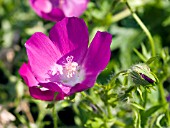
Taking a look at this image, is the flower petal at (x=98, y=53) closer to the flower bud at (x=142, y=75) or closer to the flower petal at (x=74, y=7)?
the flower bud at (x=142, y=75)

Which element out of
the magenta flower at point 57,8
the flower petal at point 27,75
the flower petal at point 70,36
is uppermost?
the magenta flower at point 57,8

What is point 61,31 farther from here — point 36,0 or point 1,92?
point 1,92

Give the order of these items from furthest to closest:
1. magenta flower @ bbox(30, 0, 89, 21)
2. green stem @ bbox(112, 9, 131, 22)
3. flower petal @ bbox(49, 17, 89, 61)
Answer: green stem @ bbox(112, 9, 131, 22) < magenta flower @ bbox(30, 0, 89, 21) < flower petal @ bbox(49, 17, 89, 61)

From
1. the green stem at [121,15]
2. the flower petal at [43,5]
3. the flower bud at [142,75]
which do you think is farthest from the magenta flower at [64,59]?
the green stem at [121,15]

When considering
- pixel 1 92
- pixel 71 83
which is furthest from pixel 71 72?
pixel 1 92

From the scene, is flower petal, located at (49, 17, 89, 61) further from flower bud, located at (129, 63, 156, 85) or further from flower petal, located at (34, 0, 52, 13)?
flower petal, located at (34, 0, 52, 13)

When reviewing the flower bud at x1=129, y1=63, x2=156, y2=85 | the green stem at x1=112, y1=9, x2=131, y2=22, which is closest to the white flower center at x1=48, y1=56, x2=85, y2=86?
the flower bud at x1=129, y1=63, x2=156, y2=85

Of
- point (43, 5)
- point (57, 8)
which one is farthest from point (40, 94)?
point (43, 5)
